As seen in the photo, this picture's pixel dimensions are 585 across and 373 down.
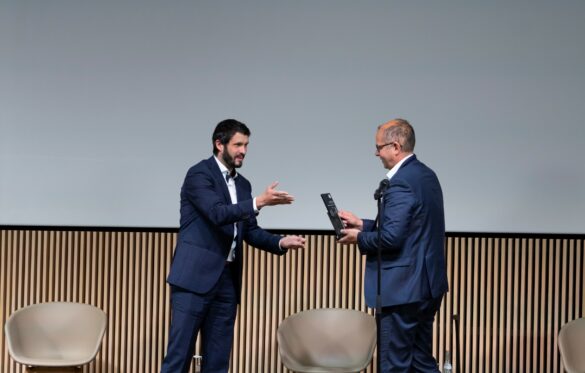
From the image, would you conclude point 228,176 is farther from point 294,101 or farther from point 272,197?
point 294,101

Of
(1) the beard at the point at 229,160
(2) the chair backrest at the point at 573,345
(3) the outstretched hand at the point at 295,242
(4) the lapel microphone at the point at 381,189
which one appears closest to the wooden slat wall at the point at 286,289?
(2) the chair backrest at the point at 573,345

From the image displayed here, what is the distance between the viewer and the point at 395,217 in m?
5.45

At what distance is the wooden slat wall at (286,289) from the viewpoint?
7.41 meters

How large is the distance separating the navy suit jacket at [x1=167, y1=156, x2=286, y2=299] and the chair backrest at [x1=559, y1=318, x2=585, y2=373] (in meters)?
2.32

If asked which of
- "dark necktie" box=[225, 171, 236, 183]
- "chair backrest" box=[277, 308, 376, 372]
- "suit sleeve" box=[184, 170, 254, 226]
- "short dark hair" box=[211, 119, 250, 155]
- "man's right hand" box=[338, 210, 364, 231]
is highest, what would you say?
"short dark hair" box=[211, 119, 250, 155]

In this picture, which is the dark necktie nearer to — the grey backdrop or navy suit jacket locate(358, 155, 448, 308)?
the grey backdrop

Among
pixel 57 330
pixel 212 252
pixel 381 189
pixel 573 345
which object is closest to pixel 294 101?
pixel 212 252

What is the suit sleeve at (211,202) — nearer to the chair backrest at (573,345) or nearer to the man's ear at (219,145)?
the man's ear at (219,145)

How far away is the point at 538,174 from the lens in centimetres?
737

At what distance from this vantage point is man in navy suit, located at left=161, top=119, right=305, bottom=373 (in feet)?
20.0

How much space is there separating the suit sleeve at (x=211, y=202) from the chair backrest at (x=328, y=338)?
1.25 m

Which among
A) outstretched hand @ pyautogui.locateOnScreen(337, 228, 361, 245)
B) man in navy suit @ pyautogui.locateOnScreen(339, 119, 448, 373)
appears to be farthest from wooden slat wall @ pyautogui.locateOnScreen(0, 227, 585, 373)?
man in navy suit @ pyautogui.locateOnScreen(339, 119, 448, 373)

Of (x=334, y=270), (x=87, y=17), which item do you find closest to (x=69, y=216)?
(x=87, y=17)

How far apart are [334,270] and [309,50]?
5.89ft
